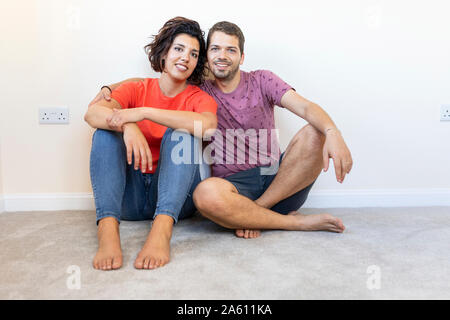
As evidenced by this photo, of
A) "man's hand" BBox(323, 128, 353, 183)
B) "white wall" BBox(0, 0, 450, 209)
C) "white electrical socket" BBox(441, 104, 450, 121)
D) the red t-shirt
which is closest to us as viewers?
"man's hand" BBox(323, 128, 353, 183)

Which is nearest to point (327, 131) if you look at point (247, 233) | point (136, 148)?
point (247, 233)

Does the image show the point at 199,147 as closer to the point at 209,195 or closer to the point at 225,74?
the point at 209,195

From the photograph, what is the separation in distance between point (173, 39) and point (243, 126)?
42 centimetres

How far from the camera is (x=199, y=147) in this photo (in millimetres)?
1244

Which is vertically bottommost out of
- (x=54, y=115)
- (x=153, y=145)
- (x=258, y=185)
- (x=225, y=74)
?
Answer: (x=258, y=185)

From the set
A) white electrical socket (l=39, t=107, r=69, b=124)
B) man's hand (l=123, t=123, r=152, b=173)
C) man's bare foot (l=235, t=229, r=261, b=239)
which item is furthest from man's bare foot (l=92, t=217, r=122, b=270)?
white electrical socket (l=39, t=107, r=69, b=124)

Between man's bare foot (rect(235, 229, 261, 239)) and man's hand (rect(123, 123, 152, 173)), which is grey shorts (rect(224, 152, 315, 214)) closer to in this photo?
man's bare foot (rect(235, 229, 261, 239))

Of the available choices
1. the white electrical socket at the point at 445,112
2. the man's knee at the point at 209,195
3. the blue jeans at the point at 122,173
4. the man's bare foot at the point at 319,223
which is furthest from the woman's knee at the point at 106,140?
A: the white electrical socket at the point at 445,112

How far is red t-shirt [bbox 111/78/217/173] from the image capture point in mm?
1353

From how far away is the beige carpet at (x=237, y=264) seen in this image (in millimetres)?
878

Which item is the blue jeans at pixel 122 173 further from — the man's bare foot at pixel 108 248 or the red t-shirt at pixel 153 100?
the red t-shirt at pixel 153 100

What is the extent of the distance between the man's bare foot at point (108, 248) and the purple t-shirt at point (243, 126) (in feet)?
1.53

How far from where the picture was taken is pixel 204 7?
1.66 meters
